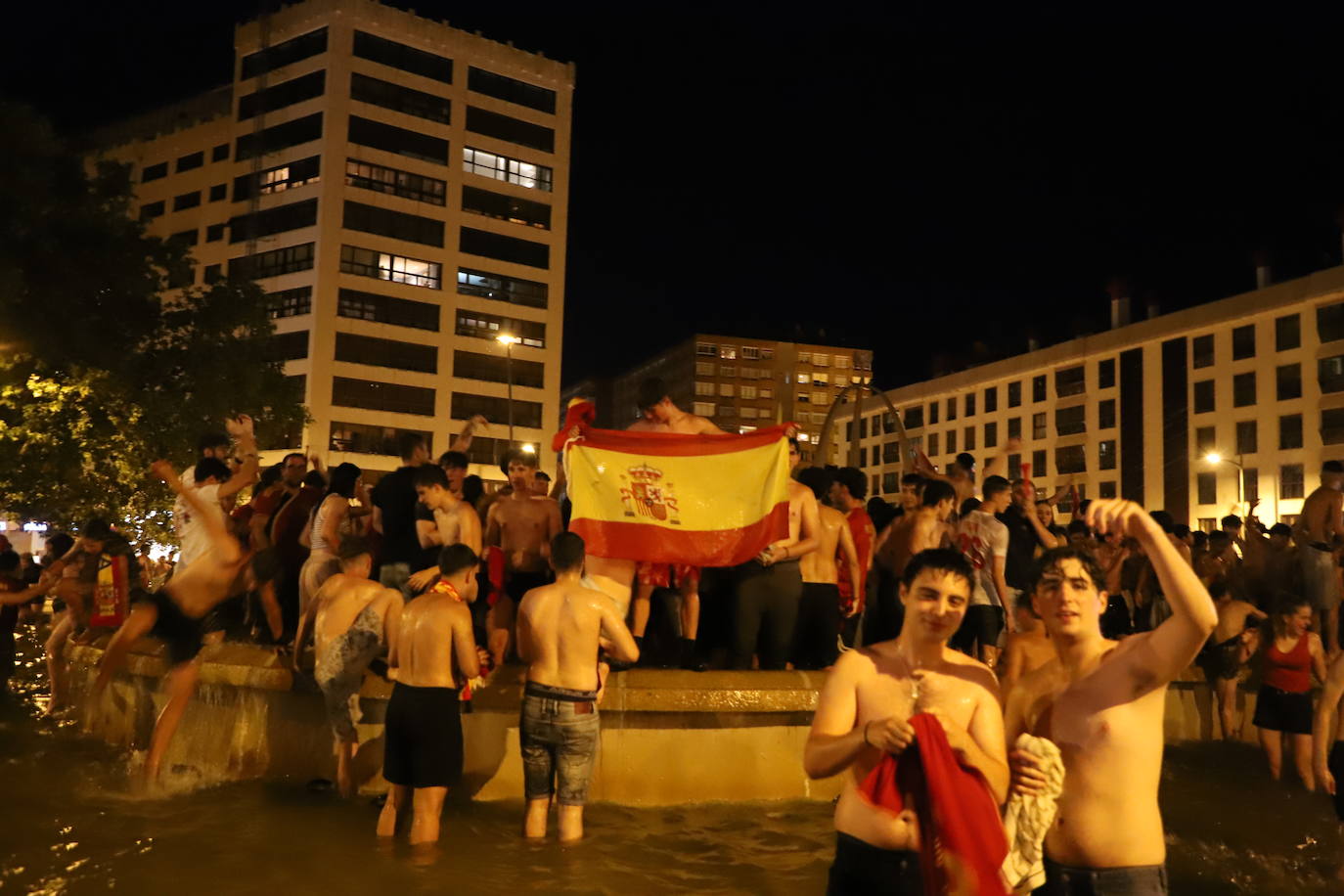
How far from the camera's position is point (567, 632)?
675cm

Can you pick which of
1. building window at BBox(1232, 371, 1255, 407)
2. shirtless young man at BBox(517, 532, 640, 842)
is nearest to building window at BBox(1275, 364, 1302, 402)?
building window at BBox(1232, 371, 1255, 407)

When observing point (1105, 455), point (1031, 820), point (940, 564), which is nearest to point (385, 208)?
point (1105, 455)

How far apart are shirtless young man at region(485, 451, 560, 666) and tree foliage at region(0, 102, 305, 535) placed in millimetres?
17625

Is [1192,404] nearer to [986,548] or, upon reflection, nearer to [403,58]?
[403,58]

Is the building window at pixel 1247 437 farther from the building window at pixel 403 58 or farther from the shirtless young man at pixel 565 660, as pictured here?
the shirtless young man at pixel 565 660

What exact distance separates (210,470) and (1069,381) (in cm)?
6167

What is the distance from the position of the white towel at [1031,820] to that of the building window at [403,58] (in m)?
61.8

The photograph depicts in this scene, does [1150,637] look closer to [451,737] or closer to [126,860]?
[451,737]

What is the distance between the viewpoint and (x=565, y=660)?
6770 millimetres

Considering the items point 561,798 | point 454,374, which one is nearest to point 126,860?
point 561,798

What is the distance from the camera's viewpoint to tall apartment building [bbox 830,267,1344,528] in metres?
49.0

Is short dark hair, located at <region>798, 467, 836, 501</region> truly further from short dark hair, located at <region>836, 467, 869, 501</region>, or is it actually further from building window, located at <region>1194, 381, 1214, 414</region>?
building window, located at <region>1194, 381, 1214, 414</region>

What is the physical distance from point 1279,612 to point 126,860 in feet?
28.0

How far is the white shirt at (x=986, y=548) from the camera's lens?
9.28 meters
